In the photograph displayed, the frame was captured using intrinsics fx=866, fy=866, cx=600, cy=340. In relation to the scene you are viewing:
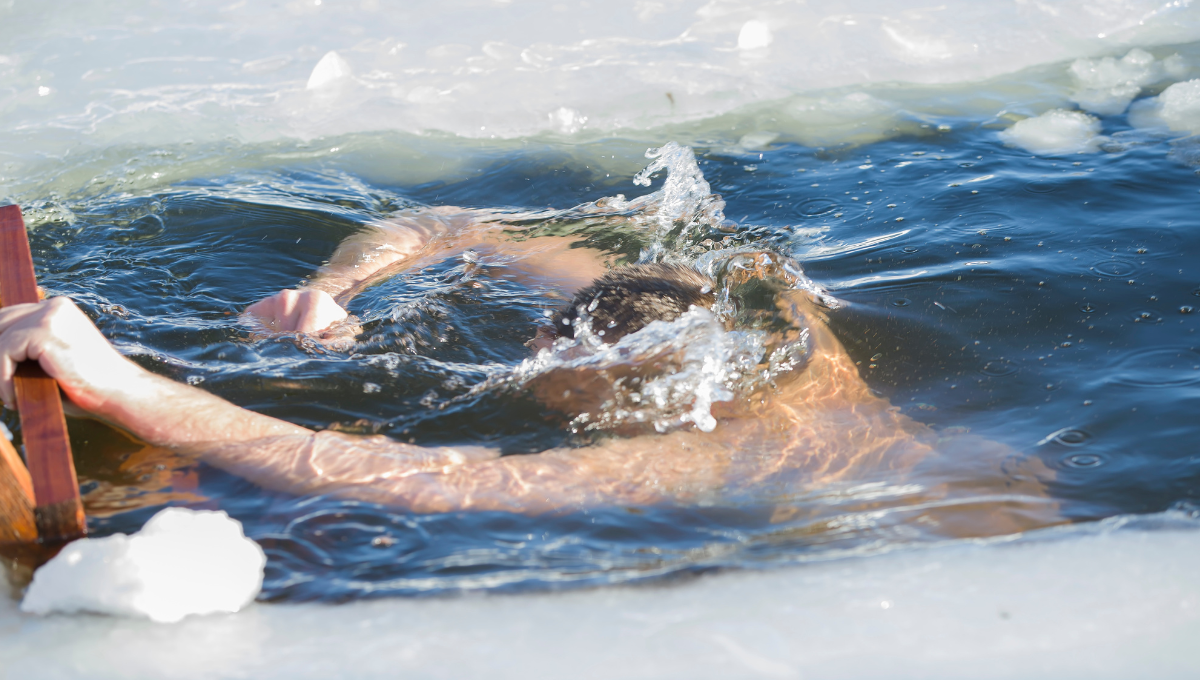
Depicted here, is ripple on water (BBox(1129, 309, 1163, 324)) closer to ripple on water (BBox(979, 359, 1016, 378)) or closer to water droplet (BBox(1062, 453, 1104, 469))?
ripple on water (BBox(979, 359, 1016, 378))

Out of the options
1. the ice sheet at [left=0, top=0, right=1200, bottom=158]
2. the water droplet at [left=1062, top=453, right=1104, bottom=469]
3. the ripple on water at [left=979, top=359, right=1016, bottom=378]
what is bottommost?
the water droplet at [left=1062, top=453, right=1104, bottom=469]

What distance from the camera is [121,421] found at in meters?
1.96

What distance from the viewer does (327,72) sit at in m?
4.75

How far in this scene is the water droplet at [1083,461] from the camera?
2094mm

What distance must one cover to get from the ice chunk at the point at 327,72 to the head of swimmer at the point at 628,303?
2825 millimetres

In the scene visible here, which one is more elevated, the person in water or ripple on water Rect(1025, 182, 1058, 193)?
ripple on water Rect(1025, 182, 1058, 193)

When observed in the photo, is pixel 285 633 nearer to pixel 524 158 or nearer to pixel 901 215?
pixel 901 215

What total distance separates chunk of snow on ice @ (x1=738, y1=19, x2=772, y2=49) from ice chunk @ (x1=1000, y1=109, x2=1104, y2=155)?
1.50 metres

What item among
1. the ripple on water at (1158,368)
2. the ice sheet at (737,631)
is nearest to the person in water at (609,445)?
the ice sheet at (737,631)

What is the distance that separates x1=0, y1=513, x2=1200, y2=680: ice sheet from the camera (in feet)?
4.67

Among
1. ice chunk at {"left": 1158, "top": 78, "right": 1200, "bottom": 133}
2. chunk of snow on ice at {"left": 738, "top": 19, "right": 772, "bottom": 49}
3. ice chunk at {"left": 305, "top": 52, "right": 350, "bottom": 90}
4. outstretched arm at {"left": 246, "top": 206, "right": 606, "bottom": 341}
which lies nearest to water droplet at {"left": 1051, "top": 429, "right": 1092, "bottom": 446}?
outstretched arm at {"left": 246, "top": 206, "right": 606, "bottom": 341}

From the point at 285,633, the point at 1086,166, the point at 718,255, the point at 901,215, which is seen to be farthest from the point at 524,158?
the point at 285,633

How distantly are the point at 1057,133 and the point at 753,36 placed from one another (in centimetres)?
176

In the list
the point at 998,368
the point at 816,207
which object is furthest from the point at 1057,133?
the point at 998,368
